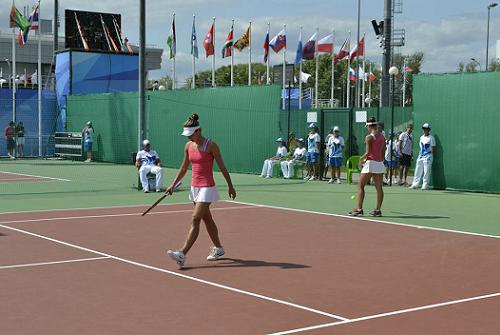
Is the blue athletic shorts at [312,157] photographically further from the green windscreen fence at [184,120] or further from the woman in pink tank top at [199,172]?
the woman in pink tank top at [199,172]

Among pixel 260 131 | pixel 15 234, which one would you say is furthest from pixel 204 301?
pixel 260 131

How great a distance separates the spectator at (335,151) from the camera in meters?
24.6

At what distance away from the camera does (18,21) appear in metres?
39.5

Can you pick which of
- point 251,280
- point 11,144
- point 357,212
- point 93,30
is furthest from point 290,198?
point 93,30

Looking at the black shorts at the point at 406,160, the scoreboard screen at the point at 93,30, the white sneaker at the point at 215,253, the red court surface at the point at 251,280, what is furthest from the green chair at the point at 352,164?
the scoreboard screen at the point at 93,30

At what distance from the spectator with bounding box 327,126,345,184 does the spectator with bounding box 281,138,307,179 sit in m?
1.60

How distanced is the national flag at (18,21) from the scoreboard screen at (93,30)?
4.00 metres

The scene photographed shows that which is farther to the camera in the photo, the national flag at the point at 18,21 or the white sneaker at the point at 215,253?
the national flag at the point at 18,21

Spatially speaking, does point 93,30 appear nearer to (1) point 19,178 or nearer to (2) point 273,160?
(1) point 19,178

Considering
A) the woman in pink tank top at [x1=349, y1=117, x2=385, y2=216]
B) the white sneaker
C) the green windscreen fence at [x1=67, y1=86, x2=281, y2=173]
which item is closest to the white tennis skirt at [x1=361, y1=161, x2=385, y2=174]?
the woman in pink tank top at [x1=349, y1=117, x2=385, y2=216]

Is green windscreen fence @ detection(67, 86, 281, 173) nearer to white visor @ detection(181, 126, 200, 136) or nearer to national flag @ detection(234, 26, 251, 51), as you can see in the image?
national flag @ detection(234, 26, 251, 51)

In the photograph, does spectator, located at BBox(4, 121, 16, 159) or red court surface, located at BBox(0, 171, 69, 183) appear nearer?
red court surface, located at BBox(0, 171, 69, 183)

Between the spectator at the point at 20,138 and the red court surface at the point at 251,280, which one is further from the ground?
the spectator at the point at 20,138

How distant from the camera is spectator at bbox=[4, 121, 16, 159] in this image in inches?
1474
